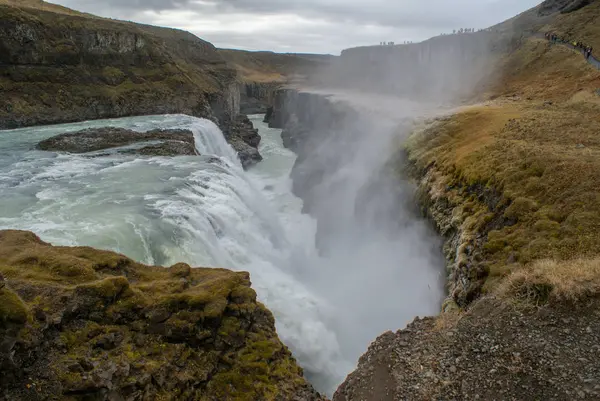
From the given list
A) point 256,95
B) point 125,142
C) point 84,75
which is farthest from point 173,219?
point 256,95

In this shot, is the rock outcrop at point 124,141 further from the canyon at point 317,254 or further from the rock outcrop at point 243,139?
the rock outcrop at point 243,139

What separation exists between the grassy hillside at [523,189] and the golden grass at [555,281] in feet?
0.08

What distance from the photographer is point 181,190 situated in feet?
84.3

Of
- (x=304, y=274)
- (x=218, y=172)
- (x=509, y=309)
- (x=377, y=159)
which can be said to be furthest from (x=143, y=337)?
(x=377, y=159)

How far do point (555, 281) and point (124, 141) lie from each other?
39.4 meters

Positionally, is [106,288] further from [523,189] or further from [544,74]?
[544,74]

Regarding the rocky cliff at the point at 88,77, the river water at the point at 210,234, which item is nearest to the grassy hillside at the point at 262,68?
the rocky cliff at the point at 88,77

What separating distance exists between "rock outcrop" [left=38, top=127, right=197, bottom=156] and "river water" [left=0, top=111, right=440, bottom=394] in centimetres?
197

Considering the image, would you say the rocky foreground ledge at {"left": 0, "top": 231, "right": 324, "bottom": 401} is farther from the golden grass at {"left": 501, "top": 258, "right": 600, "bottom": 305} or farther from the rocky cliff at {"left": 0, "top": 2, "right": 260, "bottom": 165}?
the rocky cliff at {"left": 0, "top": 2, "right": 260, "bottom": 165}

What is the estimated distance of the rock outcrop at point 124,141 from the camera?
37969 mm

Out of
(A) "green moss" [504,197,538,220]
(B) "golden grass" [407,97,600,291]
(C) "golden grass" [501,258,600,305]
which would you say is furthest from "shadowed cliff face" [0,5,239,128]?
(C) "golden grass" [501,258,600,305]

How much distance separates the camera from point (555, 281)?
456 inches

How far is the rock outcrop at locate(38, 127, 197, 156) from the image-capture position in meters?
38.0

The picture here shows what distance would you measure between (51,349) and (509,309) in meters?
11.9
